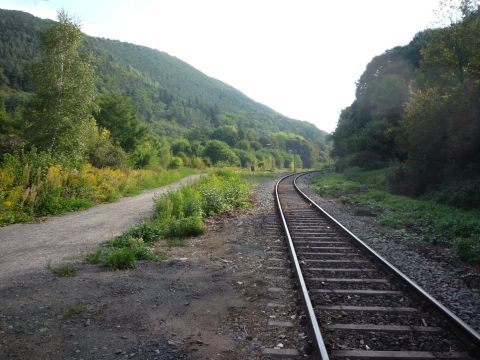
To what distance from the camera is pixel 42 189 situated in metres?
13.2

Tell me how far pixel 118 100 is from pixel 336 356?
3964cm

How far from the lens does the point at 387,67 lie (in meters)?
43.0

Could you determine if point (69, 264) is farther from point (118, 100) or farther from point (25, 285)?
point (118, 100)

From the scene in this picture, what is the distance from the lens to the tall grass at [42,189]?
11875mm

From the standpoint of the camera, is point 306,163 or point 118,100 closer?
point 118,100

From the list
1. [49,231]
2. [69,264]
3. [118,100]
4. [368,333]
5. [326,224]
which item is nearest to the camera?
[368,333]

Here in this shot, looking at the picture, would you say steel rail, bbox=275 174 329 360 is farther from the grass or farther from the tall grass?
the tall grass

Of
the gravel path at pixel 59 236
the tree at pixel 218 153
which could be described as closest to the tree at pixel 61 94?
the gravel path at pixel 59 236

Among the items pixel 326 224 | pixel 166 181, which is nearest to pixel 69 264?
pixel 326 224

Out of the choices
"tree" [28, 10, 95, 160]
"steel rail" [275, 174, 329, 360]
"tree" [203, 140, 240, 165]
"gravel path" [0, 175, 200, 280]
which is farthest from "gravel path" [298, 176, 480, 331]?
"tree" [203, 140, 240, 165]

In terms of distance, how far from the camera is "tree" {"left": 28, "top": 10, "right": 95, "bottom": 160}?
18844mm

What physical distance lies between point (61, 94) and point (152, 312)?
685 inches

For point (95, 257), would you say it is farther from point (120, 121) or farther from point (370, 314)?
point (120, 121)

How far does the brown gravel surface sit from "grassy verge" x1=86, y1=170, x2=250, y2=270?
34cm
